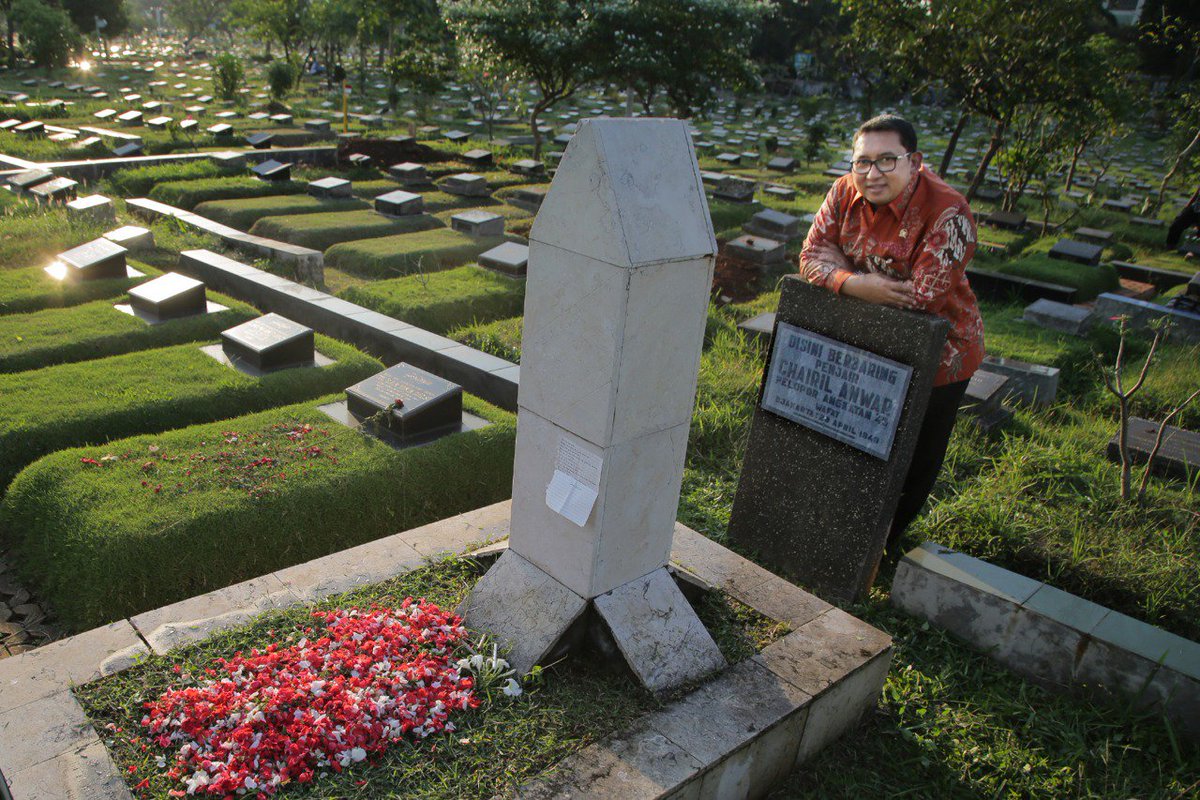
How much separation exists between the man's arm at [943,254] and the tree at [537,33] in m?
14.1

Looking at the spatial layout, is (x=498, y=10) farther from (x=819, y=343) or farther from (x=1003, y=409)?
(x=819, y=343)

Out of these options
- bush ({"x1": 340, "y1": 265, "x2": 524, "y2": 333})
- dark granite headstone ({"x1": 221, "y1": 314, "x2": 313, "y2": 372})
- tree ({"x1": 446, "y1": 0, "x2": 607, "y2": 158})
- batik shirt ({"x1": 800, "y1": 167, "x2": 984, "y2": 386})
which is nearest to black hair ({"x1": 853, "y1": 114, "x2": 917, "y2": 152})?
batik shirt ({"x1": 800, "y1": 167, "x2": 984, "y2": 386})

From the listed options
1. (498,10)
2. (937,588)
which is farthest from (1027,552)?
(498,10)

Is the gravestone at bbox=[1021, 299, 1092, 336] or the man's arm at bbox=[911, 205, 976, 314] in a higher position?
the man's arm at bbox=[911, 205, 976, 314]

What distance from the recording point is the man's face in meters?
Result: 3.61

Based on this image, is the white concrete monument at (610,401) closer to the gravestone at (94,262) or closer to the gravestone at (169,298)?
the gravestone at (169,298)

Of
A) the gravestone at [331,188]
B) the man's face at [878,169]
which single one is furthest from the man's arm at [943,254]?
the gravestone at [331,188]

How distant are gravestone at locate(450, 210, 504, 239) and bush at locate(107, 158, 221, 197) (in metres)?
5.66

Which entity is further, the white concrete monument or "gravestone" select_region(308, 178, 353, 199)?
"gravestone" select_region(308, 178, 353, 199)

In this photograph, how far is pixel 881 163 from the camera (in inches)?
143

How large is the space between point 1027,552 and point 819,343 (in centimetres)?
166

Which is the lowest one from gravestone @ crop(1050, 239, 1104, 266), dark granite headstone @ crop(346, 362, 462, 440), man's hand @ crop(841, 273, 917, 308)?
dark granite headstone @ crop(346, 362, 462, 440)

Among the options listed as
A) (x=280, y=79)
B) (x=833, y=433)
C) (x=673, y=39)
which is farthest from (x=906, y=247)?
(x=280, y=79)

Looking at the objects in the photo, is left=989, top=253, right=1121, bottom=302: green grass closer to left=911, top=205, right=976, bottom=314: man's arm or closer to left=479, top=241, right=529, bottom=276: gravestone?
left=479, top=241, right=529, bottom=276: gravestone
